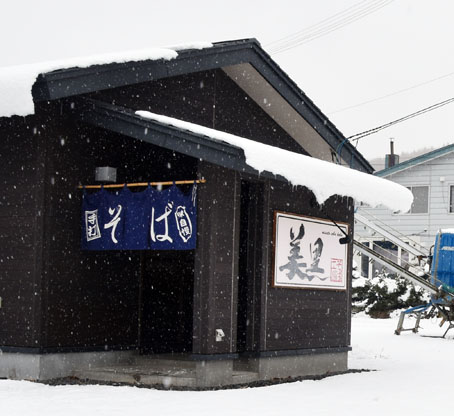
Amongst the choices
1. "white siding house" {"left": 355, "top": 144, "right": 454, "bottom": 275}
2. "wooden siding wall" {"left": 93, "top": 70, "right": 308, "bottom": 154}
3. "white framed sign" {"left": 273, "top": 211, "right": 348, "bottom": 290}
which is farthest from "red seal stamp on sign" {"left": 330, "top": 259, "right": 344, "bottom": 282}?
"white siding house" {"left": 355, "top": 144, "right": 454, "bottom": 275}

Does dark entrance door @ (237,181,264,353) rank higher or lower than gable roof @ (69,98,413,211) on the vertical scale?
lower

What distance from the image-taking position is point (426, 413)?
10875 millimetres

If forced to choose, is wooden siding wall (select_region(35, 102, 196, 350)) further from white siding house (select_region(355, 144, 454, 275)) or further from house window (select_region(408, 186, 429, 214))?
house window (select_region(408, 186, 429, 214))

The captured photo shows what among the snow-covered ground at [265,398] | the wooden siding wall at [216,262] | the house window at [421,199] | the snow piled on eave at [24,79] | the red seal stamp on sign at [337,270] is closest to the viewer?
the snow-covered ground at [265,398]

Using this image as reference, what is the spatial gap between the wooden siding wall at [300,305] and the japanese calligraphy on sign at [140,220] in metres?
1.88

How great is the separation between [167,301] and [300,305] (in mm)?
2330

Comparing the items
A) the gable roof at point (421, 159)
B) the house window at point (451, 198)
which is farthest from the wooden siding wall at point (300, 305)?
the house window at point (451, 198)

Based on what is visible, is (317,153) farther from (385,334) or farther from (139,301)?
(385,334)

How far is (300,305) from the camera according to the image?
14961mm

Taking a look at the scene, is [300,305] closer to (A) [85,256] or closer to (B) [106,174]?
(A) [85,256]

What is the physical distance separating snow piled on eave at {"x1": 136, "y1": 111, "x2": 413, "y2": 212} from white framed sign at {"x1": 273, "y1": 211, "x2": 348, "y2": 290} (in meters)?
0.98

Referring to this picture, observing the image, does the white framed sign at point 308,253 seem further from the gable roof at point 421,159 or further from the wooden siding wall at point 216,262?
the gable roof at point 421,159

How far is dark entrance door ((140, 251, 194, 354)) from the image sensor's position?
14641 millimetres

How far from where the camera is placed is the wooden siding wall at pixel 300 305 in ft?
46.4
